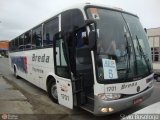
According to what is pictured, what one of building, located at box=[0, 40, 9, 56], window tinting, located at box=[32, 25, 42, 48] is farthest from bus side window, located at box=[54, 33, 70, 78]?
building, located at box=[0, 40, 9, 56]

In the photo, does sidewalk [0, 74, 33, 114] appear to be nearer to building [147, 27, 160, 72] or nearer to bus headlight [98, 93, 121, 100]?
bus headlight [98, 93, 121, 100]

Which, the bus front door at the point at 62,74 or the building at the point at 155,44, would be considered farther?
the building at the point at 155,44

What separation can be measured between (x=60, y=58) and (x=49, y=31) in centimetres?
201

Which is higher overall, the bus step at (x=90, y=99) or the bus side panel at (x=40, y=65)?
the bus side panel at (x=40, y=65)

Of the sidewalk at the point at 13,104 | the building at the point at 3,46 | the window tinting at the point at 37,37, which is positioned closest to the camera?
the sidewalk at the point at 13,104

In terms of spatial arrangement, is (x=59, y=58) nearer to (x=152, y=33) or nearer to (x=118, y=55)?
(x=118, y=55)

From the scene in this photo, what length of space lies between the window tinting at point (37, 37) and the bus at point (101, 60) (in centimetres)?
226

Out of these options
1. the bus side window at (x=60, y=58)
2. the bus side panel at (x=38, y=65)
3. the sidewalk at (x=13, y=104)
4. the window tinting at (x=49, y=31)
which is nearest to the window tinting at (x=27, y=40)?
the bus side panel at (x=38, y=65)

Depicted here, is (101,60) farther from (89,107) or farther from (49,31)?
(49,31)

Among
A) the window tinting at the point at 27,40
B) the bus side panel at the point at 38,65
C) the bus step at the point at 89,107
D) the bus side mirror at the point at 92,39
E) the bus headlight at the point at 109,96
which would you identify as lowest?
the bus step at the point at 89,107

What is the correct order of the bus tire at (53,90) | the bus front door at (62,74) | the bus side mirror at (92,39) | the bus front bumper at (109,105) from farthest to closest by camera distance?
1. the bus tire at (53,90)
2. the bus front door at (62,74)
3. the bus front bumper at (109,105)
4. the bus side mirror at (92,39)

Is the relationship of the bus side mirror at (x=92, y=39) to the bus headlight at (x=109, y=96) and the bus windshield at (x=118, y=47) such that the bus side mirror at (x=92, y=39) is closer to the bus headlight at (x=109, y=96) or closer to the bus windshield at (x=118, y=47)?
the bus windshield at (x=118, y=47)

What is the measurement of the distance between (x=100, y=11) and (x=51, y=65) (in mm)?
2994

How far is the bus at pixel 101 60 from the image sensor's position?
6082mm
